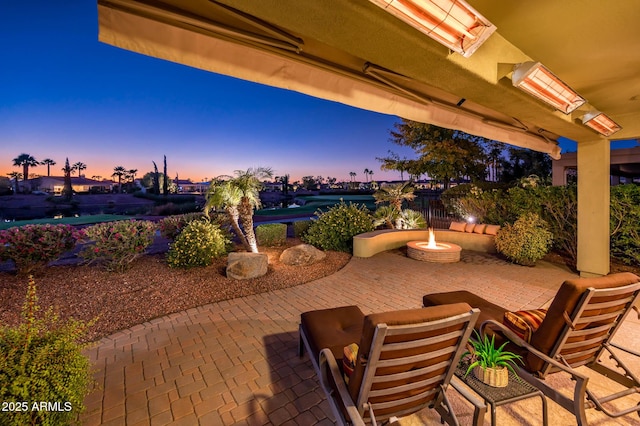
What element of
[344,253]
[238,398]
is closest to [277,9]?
[238,398]

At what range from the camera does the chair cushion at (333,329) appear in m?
2.39

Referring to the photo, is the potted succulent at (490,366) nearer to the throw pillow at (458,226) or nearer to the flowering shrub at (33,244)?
the throw pillow at (458,226)

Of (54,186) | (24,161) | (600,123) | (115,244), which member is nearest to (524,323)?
(600,123)

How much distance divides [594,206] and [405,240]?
14.9 ft

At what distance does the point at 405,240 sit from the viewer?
8828 mm

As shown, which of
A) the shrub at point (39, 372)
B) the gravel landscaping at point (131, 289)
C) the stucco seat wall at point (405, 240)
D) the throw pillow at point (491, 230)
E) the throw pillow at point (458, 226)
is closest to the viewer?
the shrub at point (39, 372)

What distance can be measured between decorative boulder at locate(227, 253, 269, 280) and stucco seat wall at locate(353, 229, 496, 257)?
119 inches

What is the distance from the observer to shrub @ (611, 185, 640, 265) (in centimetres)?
582

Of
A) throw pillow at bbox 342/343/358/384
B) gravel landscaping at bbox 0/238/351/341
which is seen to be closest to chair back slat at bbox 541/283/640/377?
throw pillow at bbox 342/343/358/384

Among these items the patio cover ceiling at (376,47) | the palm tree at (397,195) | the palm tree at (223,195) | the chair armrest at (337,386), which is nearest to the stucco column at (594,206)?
the patio cover ceiling at (376,47)

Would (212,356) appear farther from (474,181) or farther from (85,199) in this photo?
(85,199)

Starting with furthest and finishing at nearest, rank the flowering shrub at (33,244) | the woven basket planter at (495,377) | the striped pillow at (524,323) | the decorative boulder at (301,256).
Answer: the decorative boulder at (301,256) → the flowering shrub at (33,244) → the striped pillow at (524,323) → the woven basket planter at (495,377)

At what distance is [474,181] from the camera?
1521 centimetres

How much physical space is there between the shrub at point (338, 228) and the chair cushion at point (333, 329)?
515 centimetres
